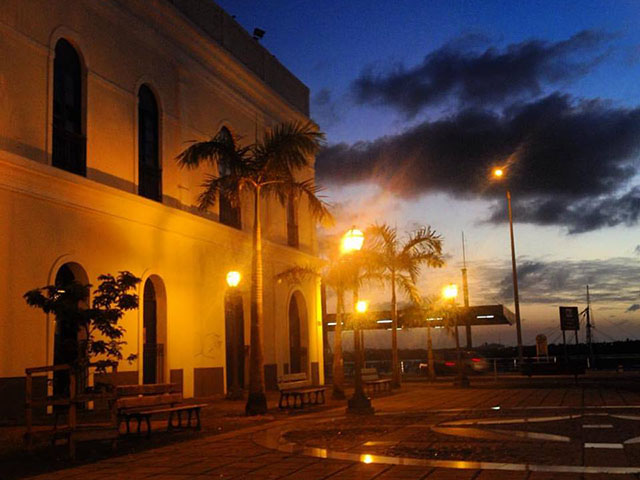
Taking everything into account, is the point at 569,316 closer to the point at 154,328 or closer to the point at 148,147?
the point at 154,328

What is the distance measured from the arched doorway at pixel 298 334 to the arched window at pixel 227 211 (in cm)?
575

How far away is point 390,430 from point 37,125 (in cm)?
1013

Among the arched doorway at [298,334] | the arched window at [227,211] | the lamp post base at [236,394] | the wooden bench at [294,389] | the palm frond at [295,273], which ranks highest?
the arched window at [227,211]

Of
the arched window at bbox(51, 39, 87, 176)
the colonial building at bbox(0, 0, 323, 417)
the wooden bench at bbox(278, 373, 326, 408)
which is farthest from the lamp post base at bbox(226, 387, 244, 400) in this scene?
the arched window at bbox(51, 39, 87, 176)

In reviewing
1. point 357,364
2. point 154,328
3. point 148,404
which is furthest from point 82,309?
point 154,328

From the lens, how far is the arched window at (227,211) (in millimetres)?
25844

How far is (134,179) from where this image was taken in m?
20.5

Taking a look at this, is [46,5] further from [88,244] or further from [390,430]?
[390,430]

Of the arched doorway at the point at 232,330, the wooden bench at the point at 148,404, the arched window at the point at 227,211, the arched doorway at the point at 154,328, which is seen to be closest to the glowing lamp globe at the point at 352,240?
the wooden bench at the point at 148,404

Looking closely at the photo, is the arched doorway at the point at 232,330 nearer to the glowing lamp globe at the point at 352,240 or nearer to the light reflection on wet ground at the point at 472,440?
the glowing lamp globe at the point at 352,240

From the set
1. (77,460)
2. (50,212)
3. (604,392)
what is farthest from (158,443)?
(604,392)

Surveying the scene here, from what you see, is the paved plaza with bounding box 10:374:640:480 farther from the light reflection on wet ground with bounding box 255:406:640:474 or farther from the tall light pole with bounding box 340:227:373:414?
the tall light pole with bounding box 340:227:373:414

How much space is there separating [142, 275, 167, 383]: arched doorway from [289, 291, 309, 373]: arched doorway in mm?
10246

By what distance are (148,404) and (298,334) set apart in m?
18.2
